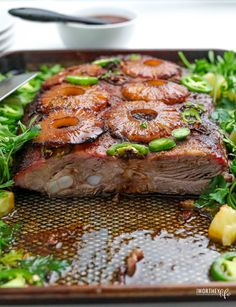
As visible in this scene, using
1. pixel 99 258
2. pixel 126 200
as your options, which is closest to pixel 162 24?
pixel 126 200

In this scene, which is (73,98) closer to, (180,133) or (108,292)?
(180,133)

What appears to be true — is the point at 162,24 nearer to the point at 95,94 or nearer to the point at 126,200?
the point at 95,94

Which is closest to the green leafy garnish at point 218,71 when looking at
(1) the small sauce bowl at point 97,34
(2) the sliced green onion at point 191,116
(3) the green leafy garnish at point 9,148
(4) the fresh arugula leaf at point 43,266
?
(2) the sliced green onion at point 191,116

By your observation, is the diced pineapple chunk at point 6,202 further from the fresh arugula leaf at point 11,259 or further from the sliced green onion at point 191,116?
the sliced green onion at point 191,116

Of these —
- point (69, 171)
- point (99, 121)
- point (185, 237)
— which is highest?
point (99, 121)

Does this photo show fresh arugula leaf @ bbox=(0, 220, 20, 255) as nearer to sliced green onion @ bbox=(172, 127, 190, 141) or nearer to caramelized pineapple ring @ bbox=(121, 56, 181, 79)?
sliced green onion @ bbox=(172, 127, 190, 141)

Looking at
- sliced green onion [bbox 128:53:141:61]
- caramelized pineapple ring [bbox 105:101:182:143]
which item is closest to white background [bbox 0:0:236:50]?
sliced green onion [bbox 128:53:141:61]

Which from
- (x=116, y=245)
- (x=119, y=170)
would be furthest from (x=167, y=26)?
(x=116, y=245)
